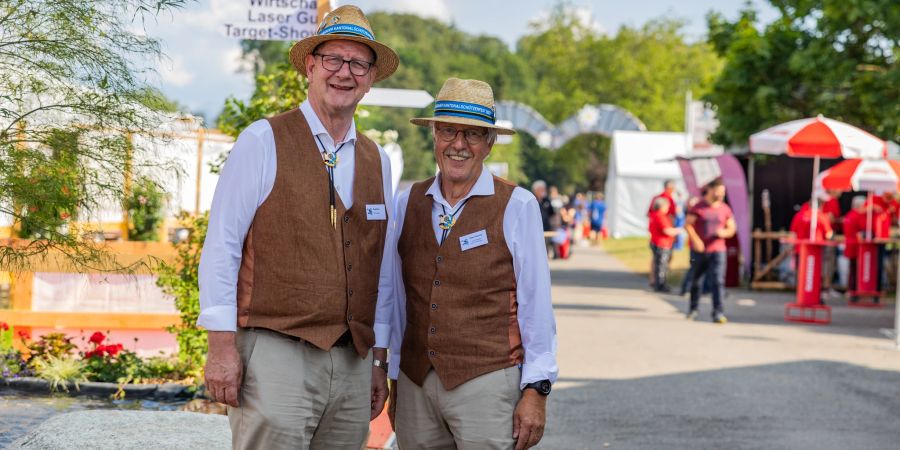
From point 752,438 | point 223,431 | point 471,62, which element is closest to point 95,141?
point 223,431

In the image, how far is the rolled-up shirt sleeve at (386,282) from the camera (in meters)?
3.87

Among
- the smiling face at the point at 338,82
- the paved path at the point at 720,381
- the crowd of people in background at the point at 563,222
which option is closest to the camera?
the smiling face at the point at 338,82

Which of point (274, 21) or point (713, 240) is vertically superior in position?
point (274, 21)

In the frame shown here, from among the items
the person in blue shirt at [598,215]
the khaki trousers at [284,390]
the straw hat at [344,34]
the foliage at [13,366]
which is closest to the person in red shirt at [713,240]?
the foliage at [13,366]

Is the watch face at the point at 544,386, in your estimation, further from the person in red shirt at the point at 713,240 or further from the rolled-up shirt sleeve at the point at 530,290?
the person in red shirt at the point at 713,240

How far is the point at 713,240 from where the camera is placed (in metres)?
15.3

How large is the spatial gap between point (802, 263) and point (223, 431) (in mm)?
12462

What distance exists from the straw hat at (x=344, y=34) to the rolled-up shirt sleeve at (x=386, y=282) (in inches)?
13.9

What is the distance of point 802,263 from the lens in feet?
52.2

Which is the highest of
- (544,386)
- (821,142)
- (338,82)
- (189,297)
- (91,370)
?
(821,142)

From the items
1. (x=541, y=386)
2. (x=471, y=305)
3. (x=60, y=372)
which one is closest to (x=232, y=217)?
(x=471, y=305)

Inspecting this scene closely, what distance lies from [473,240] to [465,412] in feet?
1.81

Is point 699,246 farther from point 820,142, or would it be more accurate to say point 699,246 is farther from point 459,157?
point 459,157

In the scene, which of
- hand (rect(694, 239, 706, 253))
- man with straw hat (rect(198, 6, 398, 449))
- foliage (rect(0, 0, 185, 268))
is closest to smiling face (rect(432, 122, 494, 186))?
man with straw hat (rect(198, 6, 398, 449))
